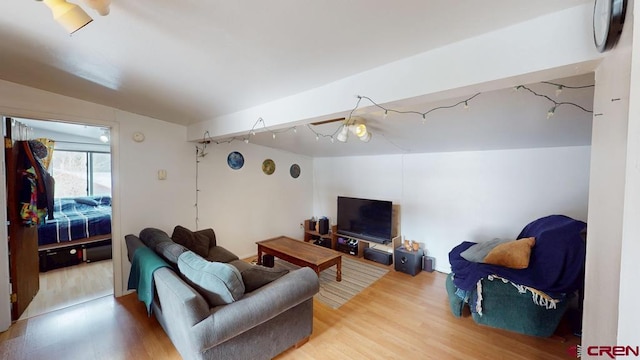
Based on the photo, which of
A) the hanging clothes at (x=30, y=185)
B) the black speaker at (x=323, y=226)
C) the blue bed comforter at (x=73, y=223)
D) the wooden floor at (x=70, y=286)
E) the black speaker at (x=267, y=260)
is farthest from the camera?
the black speaker at (x=323, y=226)

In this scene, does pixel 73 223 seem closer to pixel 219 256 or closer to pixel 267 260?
pixel 219 256

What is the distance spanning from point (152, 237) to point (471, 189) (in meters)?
4.01

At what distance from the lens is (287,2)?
95 cm

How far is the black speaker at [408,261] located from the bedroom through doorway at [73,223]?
381cm

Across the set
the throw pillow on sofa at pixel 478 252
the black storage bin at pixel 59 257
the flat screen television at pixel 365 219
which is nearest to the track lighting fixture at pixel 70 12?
the throw pillow on sofa at pixel 478 252

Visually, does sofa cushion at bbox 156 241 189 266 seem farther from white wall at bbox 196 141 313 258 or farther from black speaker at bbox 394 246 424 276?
black speaker at bbox 394 246 424 276

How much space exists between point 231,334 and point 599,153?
203 centimetres

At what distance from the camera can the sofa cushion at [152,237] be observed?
95.2 inches

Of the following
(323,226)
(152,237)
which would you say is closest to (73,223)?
(152,237)

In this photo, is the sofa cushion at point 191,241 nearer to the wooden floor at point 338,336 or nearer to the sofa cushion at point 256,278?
the wooden floor at point 338,336

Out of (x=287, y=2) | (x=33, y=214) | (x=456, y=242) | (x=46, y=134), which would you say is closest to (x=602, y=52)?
(x=287, y=2)

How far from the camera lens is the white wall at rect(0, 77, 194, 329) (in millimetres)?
2133

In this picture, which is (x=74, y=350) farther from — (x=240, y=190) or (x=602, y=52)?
(x=602, y=52)

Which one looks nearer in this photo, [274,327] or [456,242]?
[274,327]
